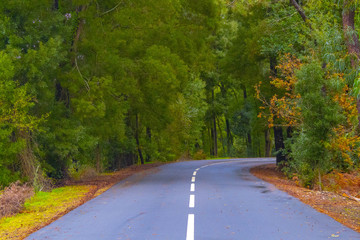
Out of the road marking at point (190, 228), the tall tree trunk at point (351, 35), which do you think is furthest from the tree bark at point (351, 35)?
the road marking at point (190, 228)

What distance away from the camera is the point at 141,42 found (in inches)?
907

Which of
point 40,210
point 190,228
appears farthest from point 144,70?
point 190,228

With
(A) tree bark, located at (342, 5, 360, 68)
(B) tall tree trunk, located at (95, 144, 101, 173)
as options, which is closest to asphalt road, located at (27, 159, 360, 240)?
(A) tree bark, located at (342, 5, 360, 68)

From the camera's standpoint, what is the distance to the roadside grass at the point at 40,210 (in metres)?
8.86

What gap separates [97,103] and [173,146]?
2505 centimetres

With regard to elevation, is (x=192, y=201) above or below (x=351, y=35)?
below

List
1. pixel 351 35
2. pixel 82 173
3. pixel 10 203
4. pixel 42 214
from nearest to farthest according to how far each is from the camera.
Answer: pixel 42 214 → pixel 10 203 → pixel 351 35 → pixel 82 173

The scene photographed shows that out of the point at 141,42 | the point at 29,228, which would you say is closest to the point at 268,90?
the point at 141,42

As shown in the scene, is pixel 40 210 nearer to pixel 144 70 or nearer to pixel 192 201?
pixel 192 201

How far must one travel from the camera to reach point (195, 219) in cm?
937

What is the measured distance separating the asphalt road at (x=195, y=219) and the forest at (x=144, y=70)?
332 cm

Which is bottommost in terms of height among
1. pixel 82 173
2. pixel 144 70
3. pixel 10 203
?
pixel 82 173

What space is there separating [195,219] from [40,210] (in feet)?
16.2

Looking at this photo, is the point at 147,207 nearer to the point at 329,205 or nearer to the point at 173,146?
the point at 329,205
